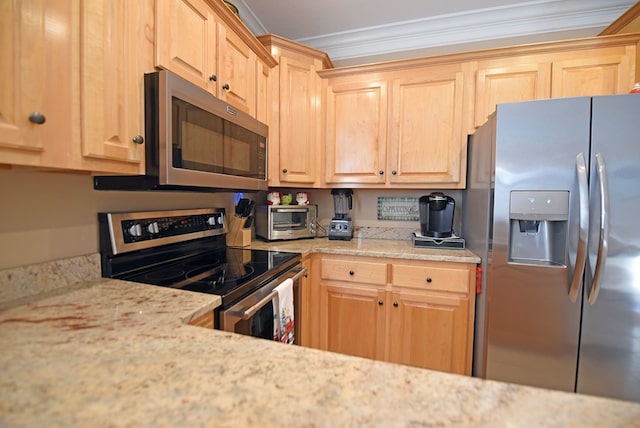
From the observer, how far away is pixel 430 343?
5.68 feet

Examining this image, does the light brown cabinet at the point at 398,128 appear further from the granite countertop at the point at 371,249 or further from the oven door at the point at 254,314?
the oven door at the point at 254,314

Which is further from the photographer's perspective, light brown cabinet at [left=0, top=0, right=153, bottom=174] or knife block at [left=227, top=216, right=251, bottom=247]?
knife block at [left=227, top=216, right=251, bottom=247]

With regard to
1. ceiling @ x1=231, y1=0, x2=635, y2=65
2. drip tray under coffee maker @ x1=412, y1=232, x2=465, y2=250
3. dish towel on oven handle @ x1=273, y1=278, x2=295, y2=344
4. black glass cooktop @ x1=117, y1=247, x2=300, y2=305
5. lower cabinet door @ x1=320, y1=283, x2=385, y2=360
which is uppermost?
ceiling @ x1=231, y1=0, x2=635, y2=65

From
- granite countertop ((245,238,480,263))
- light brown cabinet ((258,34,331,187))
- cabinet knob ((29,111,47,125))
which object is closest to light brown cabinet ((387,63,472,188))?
granite countertop ((245,238,480,263))

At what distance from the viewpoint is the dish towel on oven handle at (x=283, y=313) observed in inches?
52.0

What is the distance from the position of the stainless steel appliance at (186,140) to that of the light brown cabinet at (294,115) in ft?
1.94

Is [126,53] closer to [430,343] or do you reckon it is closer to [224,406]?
[224,406]

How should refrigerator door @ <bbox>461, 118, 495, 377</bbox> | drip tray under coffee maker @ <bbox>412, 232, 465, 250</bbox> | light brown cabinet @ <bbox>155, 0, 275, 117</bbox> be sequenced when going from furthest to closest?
1. drip tray under coffee maker @ <bbox>412, 232, 465, 250</bbox>
2. refrigerator door @ <bbox>461, 118, 495, 377</bbox>
3. light brown cabinet @ <bbox>155, 0, 275, 117</bbox>

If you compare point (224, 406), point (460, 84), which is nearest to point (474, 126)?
point (460, 84)

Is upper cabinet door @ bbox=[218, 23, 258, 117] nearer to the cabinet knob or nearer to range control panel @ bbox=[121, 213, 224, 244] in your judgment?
range control panel @ bbox=[121, 213, 224, 244]

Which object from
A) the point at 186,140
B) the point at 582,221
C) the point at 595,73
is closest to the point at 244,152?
the point at 186,140

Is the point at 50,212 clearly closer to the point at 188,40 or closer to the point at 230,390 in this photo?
the point at 188,40

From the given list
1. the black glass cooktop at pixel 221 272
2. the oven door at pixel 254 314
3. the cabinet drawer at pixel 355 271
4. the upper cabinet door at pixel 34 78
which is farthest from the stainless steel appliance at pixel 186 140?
the cabinet drawer at pixel 355 271

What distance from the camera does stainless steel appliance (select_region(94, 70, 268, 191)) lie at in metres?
1.03
